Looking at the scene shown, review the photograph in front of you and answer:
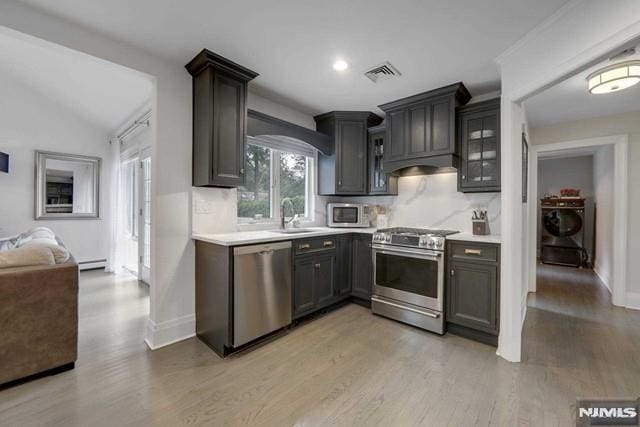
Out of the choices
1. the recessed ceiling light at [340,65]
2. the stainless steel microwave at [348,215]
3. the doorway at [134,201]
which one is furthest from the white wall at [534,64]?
the doorway at [134,201]

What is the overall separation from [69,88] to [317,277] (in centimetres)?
458

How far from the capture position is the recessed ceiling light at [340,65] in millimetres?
2432

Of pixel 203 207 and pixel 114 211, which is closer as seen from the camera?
pixel 203 207

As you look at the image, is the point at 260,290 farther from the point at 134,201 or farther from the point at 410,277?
the point at 134,201

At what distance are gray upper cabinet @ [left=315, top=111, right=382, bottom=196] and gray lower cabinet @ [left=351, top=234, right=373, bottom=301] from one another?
74cm

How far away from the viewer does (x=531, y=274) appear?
13.3ft

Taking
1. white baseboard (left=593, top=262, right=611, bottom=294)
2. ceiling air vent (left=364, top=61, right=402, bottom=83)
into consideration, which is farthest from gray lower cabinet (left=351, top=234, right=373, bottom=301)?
white baseboard (left=593, top=262, right=611, bottom=294)

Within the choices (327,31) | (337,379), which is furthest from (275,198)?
(337,379)

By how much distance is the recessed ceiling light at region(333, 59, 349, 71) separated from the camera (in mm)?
2432

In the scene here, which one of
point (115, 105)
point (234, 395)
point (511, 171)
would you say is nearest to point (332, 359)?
point (234, 395)

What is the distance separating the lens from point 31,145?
448 centimetres

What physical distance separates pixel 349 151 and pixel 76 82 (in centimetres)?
389

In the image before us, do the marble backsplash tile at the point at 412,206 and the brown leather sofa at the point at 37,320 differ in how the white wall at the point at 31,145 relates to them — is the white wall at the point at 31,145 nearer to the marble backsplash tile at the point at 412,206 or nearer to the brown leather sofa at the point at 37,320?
the brown leather sofa at the point at 37,320

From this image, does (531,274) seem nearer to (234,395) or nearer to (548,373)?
(548,373)
